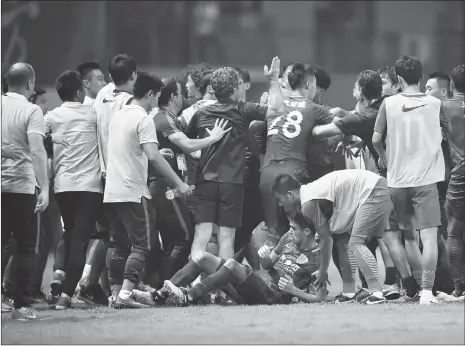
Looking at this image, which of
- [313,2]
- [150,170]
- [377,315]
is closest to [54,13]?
[313,2]

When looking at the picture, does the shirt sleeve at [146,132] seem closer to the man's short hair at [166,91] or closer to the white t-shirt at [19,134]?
the man's short hair at [166,91]

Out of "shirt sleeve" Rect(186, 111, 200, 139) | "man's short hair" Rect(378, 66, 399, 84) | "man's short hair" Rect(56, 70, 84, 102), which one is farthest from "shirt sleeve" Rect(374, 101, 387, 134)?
"man's short hair" Rect(56, 70, 84, 102)

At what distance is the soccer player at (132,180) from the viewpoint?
9789 millimetres

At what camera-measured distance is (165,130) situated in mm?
10391

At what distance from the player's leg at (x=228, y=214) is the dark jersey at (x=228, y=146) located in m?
0.08

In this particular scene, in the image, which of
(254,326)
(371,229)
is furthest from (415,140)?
(254,326)

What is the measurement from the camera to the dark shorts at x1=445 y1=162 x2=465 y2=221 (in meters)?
9.73

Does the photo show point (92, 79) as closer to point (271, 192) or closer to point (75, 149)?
point (75, 149)

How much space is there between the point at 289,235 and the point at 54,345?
3189mm

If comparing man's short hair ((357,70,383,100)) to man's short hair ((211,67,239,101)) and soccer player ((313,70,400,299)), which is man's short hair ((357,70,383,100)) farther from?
man's short hair ((211,67,239,101))

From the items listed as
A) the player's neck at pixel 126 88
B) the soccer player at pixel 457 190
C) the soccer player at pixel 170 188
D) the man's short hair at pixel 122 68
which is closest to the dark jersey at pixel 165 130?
the soccer player at pixel 170 188

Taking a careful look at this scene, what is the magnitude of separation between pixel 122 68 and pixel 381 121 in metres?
2.21

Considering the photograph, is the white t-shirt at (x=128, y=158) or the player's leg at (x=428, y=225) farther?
the white t-shirt at (x=128, y=158)

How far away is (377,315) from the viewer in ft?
27.8
